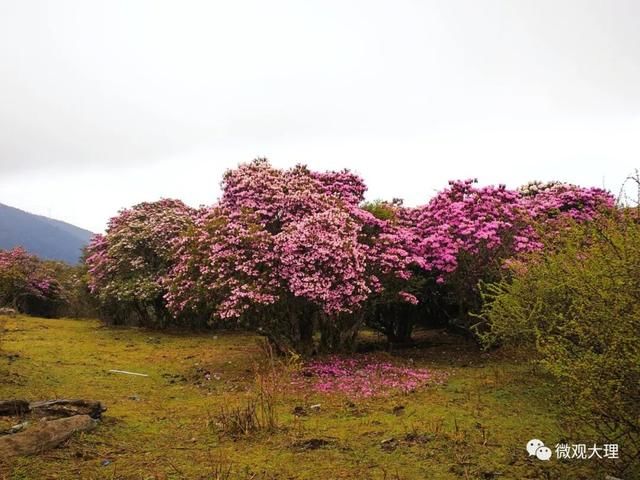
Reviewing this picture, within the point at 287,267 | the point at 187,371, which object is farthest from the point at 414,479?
the point at 187,371

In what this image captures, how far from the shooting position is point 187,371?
16.3m

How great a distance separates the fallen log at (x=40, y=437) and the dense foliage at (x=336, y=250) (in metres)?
6.74

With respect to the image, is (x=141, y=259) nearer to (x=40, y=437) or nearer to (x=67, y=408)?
(x=67, y=408)

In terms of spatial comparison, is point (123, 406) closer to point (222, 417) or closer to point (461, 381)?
point (222, 417)

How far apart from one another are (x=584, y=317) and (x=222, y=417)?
6.24 meters

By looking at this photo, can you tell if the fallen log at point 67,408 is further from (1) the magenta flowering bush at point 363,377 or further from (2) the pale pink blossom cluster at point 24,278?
(2) the pale pink blossom cluster at point 24,278

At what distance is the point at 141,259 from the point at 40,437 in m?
20.9

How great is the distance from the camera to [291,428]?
9328mm

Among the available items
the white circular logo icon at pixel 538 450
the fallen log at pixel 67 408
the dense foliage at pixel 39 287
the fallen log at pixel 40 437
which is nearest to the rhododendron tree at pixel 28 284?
the dense foliage at pixel 39 287

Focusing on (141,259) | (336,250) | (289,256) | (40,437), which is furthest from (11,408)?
(141,259)

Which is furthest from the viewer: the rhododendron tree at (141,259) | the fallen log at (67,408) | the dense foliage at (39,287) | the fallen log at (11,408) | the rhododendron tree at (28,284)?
the rhododendron tree at (28,284)

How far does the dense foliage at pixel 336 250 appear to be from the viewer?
15.3 meters

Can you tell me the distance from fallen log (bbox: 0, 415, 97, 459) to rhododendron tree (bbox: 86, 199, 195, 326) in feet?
58.8

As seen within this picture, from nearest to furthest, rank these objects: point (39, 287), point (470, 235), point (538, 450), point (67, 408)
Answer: point (538, 450), point (67, 408), point (470, 235), point (39, 287)
